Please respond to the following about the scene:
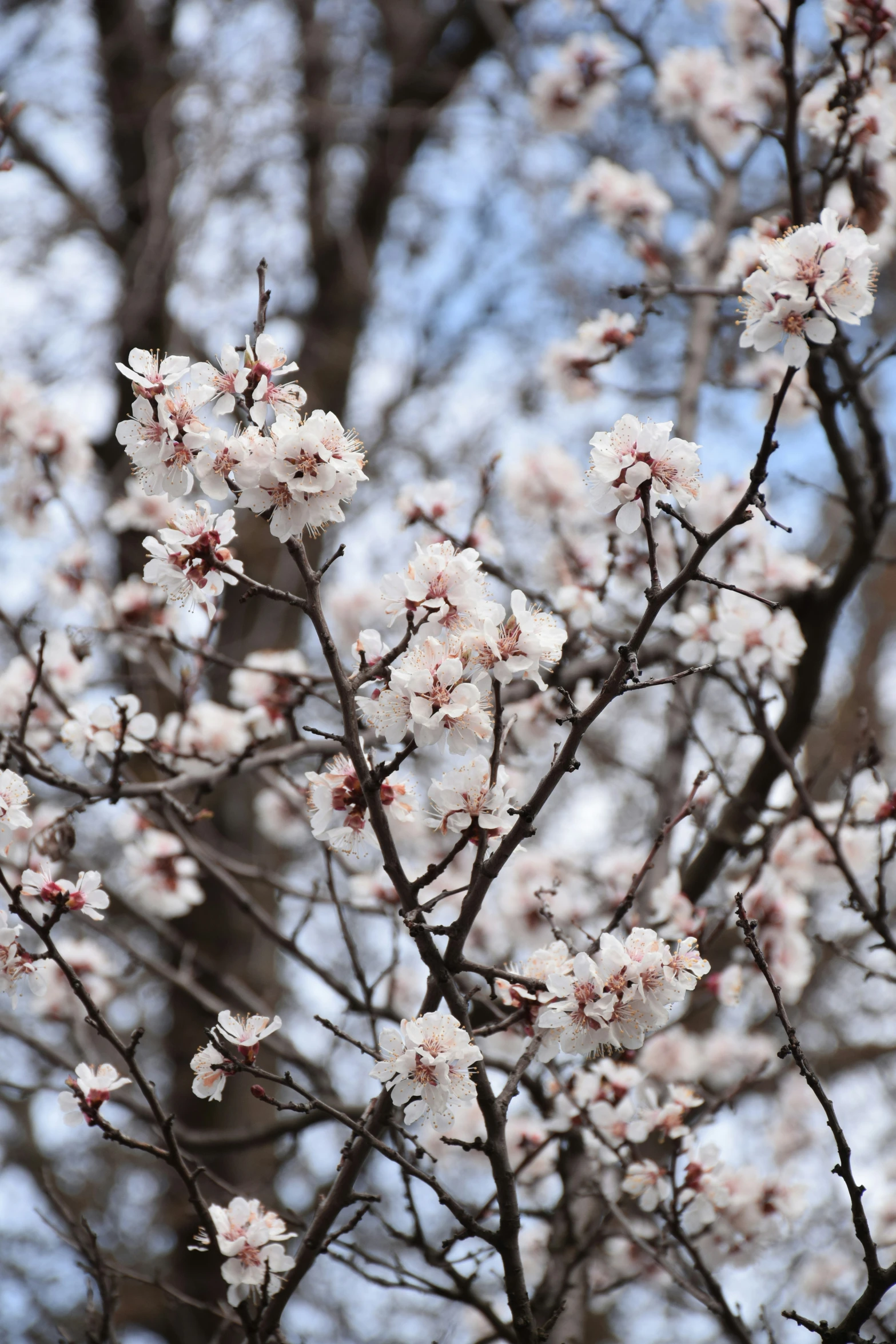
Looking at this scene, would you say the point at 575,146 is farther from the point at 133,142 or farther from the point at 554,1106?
the point at 554,1106

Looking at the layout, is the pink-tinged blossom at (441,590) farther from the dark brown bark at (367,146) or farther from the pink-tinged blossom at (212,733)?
the dark brown bark at (367,146)

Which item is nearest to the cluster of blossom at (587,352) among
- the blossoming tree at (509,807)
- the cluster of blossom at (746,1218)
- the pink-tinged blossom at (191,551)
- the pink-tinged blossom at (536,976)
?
the blossoming tree at (509,807)

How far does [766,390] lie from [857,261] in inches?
90.6

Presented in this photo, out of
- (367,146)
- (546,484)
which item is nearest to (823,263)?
(546,484)

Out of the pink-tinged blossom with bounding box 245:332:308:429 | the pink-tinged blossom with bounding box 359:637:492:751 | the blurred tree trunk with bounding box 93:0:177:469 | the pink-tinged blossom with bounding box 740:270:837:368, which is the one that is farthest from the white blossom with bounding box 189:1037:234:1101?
the blurred tree trunk with bounding box 93:0:177:469

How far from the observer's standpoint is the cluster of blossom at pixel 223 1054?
166 centimetres

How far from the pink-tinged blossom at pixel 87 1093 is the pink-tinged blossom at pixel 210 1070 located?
21cm

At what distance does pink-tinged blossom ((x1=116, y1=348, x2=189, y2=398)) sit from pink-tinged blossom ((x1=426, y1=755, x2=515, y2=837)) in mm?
713

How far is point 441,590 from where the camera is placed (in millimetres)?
1574

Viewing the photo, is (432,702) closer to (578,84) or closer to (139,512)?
(139,512)

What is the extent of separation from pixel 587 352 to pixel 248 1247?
8.38ft

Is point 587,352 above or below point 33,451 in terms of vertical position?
above

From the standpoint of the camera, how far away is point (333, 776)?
1.63 metres

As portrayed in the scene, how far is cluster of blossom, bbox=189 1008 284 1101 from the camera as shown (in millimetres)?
1659
